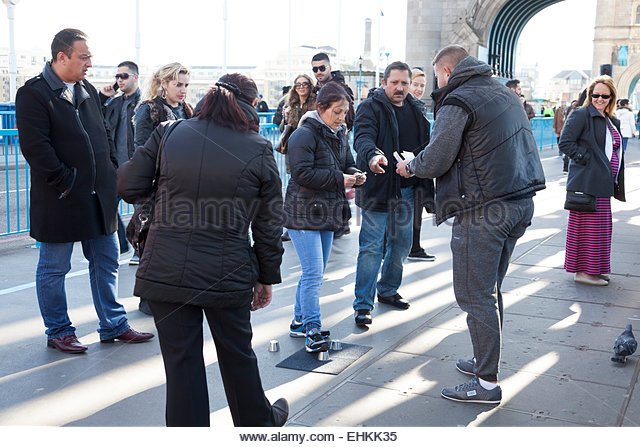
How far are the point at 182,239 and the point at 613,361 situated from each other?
125 inches

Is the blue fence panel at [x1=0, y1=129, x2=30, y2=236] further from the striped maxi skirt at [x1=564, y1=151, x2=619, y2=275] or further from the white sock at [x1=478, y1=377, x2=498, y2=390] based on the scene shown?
the white sock at [x1=478, y1=377, x2=498, y2=390]

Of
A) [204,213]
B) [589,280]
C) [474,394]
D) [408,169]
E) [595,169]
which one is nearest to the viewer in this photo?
[204,213]

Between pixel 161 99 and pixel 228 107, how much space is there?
9.93 feet

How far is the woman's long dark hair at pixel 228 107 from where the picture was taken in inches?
134

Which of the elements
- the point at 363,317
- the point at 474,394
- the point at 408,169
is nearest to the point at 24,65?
the point at 363,317

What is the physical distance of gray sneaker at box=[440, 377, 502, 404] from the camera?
4.36 m

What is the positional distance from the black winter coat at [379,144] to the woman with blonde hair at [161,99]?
4.95 feet

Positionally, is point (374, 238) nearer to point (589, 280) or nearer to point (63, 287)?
point (63, 287)

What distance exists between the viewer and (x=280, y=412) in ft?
12.5

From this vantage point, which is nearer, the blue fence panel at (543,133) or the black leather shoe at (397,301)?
the black leather shoe at (397,301)

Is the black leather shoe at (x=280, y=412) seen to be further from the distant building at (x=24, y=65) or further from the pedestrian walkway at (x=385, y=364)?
the distant building at (x=24, y=65)

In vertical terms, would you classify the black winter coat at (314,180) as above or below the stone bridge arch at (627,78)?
below

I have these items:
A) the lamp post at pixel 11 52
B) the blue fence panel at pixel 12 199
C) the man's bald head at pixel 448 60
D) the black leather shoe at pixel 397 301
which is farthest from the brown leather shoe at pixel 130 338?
the lamp post at pixel 11 52

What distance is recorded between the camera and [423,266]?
8000mm
